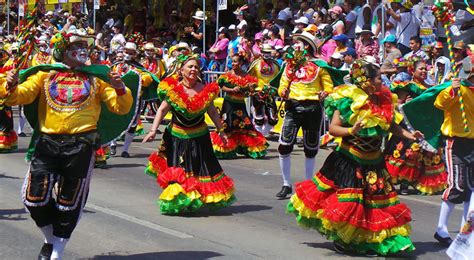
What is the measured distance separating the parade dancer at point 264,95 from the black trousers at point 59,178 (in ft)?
27.4

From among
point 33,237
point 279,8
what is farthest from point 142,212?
point 279,8

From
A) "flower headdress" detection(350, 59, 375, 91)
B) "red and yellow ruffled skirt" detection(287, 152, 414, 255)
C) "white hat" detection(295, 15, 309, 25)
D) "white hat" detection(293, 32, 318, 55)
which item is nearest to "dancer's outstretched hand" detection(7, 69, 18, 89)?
"red and yellow ruffled skirt" detection(287, 152, 414, 255)

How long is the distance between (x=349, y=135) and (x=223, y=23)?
17.0 meters

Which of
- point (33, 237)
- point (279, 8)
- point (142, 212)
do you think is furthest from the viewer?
point (279, 8)

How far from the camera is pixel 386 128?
28.7 ft

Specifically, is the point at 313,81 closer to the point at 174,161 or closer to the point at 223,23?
the point at 174,161

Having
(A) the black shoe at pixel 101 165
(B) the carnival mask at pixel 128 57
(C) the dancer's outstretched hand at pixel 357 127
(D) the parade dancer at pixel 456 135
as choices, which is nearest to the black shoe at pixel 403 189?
(D) the parade dancer at pixel 456 135

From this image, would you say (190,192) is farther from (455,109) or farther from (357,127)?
(455,109)

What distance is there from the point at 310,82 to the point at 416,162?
1.96 m

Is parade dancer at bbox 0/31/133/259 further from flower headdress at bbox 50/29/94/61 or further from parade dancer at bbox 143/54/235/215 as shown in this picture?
parade dancer at bbox 143/54/235/215

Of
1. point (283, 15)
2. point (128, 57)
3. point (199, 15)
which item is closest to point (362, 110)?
point (128, 57)

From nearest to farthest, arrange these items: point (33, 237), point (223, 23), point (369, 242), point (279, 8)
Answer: point (369, 242) < point (33, 237) < point (279, 8) < point (223, 23)

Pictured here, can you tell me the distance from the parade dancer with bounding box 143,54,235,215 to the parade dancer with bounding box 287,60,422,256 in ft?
6.76

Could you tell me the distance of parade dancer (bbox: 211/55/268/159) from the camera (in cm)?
1653
